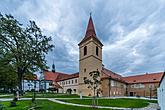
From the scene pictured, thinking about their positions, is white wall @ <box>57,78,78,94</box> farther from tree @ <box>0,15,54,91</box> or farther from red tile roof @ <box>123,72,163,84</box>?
tree @ <box>0,15,54,91</box>

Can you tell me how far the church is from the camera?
4362cm

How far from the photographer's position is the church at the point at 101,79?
43625 millimetres

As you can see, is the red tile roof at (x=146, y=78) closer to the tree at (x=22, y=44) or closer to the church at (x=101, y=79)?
the church at (x=101, y=79)

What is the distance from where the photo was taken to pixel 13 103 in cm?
2141

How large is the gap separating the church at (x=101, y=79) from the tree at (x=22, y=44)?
708 centimetres

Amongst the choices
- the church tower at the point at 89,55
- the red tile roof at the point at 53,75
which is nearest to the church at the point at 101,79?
the church tower at the point at 89,55

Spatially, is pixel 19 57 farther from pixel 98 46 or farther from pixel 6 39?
pixel 98 46

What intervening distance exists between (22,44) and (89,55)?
19.5 metres

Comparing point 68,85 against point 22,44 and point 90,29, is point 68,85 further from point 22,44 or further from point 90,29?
point 22,44

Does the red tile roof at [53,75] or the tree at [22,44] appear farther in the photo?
the red tile roof at [53,75]

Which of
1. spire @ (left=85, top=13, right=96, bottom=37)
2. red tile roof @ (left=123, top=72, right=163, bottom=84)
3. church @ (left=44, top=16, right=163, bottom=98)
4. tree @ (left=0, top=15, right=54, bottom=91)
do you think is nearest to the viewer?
tree @ (left=0, top=15, right=54, bottom=91)

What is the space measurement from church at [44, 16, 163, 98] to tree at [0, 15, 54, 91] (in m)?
7.08

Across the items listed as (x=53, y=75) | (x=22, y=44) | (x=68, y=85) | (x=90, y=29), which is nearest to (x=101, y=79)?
(x=90, y=29)

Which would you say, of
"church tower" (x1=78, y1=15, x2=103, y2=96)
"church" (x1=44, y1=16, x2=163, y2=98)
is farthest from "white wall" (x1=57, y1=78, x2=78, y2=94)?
"church tower" (x1=78, y1=15, x2=103, y2=96)
